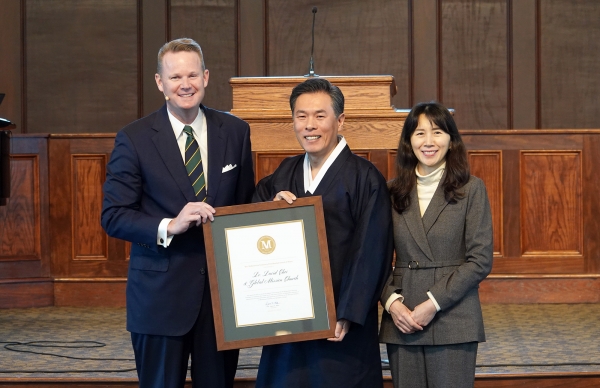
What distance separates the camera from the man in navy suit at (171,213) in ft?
8.43

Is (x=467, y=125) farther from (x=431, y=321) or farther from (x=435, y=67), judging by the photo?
(x=431, y=321)

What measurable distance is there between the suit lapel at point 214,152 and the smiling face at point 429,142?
2.09 feet

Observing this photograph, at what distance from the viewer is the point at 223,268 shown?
8.18ft

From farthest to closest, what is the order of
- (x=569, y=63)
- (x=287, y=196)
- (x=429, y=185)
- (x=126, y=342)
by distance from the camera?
1. (x=569, y=63)
2. (x=126, y=342)
3. (x=429, y=185)
4. (x=287, y=196)

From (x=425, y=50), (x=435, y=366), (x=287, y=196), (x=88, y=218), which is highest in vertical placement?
(x=425, y=50)

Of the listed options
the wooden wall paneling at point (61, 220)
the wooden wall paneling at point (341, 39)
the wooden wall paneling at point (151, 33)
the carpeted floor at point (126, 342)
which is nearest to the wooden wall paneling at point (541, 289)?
the carpeted floor at point (126, 342)

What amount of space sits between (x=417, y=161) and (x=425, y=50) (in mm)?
4699

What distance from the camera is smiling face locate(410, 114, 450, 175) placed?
8.64ft

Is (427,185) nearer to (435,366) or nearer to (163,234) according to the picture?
(435,366)

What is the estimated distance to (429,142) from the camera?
8.61 ft

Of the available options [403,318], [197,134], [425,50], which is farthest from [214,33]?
[403,318]

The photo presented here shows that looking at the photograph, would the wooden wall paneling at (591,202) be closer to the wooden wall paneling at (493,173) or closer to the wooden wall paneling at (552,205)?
the wooden wall paneling at (552,205)

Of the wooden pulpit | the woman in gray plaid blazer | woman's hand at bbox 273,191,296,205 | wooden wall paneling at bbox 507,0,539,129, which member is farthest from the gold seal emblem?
wooden wall paneling at bbox 507,0,539,129

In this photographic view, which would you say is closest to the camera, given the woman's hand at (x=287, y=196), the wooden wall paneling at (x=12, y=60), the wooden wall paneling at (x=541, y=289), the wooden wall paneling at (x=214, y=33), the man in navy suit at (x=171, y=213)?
the woman's hand at (x=287, y=196)
